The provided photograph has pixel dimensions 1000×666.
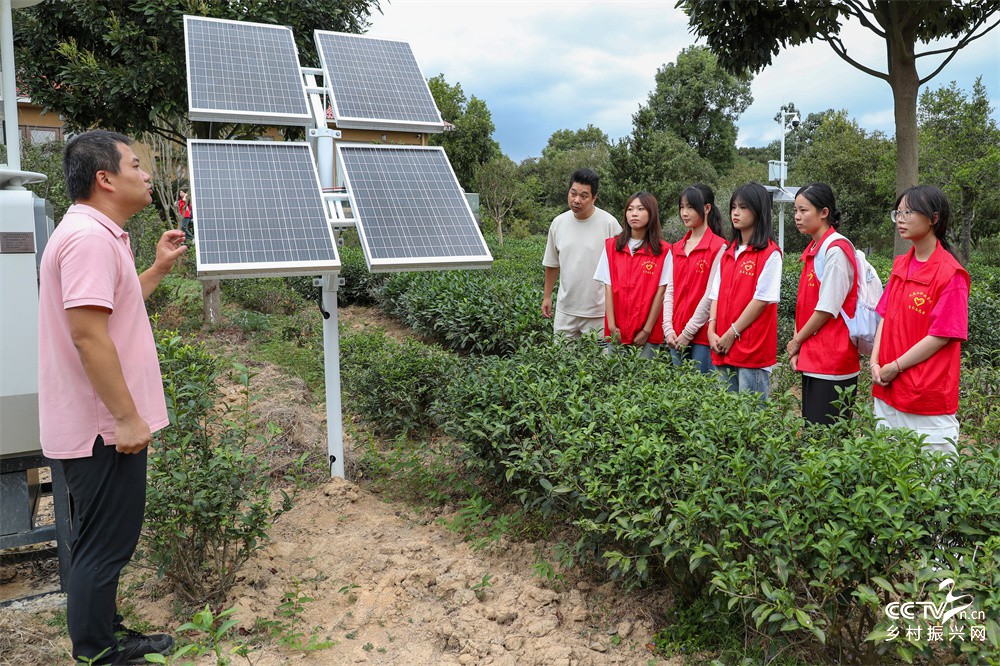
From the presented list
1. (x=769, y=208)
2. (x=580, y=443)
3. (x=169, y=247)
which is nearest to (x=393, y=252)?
(x=169, y=247)

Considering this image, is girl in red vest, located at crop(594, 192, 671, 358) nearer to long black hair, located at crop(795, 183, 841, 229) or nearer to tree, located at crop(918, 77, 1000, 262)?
long black hair, located at crop(795, 183, 841, 229)

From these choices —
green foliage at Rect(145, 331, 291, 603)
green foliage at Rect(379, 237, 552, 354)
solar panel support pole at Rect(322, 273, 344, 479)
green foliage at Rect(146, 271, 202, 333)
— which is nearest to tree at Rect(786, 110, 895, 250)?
green foliage at Rect(379, 237, 552, 354)

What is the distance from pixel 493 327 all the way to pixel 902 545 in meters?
5.29

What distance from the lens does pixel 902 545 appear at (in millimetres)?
2385

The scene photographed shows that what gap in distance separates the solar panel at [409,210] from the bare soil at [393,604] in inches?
59.5

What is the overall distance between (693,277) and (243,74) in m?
3.24

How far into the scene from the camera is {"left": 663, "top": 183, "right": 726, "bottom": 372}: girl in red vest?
490 cm

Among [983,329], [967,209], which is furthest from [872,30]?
[967,209]

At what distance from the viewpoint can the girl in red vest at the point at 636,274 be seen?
199 inches

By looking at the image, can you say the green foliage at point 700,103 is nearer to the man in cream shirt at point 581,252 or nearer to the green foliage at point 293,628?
the man in cream shirt at point 581,252

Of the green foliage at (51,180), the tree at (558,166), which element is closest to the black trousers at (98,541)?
the green foliage at (51,180)

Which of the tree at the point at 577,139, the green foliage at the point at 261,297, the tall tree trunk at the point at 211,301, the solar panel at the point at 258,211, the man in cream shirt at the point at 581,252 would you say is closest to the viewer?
the solar panel at the point at 258,211

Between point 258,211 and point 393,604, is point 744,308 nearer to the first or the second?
point 393,604

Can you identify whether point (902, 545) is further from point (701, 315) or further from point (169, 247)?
point (169, 247)
